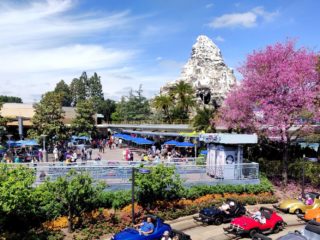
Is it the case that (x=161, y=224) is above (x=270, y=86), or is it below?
below

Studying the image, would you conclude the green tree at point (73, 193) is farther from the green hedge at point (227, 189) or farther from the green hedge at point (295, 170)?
the green hedge at point (295, 170)

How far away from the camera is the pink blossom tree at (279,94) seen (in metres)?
26.4

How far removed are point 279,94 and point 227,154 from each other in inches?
253

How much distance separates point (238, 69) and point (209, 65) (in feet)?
235

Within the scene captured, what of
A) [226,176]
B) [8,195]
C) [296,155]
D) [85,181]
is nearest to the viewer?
[8,195]

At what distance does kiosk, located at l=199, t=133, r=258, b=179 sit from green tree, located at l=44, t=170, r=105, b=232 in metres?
9.76

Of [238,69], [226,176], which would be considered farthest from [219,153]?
[238,69]

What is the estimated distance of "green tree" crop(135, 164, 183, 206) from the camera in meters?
20.1

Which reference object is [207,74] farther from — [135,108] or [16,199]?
[16,199]

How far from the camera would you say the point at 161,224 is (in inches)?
653

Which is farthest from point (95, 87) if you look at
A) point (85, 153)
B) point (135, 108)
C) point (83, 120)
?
point (85, 153)

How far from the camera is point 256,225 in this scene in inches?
688

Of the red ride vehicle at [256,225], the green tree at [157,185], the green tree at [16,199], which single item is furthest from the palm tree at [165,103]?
the green tree at [16,199]

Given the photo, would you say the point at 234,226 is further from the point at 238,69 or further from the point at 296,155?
the point at 296,155
